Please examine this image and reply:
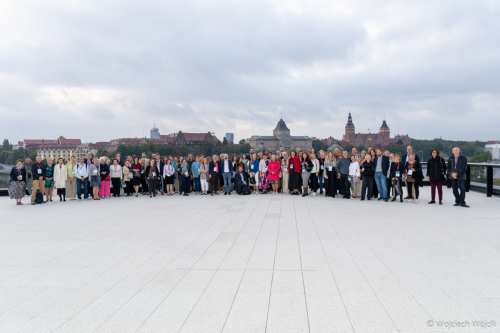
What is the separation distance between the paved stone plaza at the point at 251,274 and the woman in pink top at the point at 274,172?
637cm

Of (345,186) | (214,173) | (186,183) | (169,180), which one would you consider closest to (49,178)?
(169,180)

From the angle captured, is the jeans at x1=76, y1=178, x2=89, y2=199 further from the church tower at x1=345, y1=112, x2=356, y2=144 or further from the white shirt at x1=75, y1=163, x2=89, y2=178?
the church tower at x1=345, y1=112, x2=356, y2=144

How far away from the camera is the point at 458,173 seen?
11.1 meters

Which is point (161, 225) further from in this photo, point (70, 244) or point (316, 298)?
point (316, 298)

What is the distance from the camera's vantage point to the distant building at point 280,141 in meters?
166

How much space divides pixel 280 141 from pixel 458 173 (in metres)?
159

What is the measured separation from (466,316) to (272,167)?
1201 centimetres

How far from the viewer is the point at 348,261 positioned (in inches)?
207

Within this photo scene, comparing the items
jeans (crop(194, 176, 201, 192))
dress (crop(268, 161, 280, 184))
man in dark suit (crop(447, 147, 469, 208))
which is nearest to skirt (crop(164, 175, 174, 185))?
jeans (crop(194, 176, 201, 192))

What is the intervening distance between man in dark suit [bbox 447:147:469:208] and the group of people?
27mm

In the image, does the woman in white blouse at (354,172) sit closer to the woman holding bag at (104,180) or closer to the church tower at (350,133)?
the woman holding bag at (104,180)

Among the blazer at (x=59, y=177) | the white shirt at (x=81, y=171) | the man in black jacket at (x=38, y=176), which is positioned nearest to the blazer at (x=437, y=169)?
the white shirt at (x=81, y=171)

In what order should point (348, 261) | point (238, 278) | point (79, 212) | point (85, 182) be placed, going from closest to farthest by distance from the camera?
point (238, 278) < point (348, 261) < point (79, 212) < point (85, 182)

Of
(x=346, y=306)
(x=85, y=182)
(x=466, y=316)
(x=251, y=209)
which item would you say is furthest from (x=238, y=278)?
(x=85, y=182)
